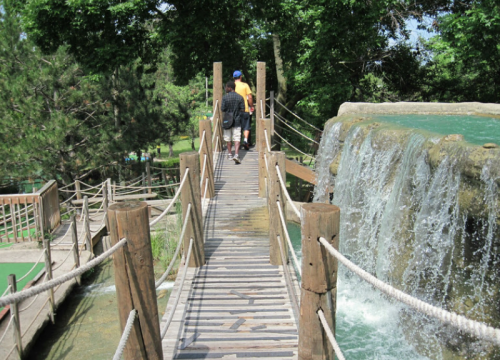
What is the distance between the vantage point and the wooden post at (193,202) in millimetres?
4922

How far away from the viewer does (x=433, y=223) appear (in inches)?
224

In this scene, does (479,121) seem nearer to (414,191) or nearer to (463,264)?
(414,191)

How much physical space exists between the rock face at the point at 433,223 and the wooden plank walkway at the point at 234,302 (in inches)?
73.9

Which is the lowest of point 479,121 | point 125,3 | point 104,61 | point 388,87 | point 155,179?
point 155,179

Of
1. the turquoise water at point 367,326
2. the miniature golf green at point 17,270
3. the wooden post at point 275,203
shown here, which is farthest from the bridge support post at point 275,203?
the miniature golf green at point 17,270

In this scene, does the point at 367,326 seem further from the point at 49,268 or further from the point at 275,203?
the point at 49,268

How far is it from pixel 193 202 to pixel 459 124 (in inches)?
235

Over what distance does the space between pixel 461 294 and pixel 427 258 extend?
585 millimetres

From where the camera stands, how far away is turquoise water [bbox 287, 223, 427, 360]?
5.75 m

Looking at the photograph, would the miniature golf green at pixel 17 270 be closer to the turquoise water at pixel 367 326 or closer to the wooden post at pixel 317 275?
the turquoise water at pixel 367 326

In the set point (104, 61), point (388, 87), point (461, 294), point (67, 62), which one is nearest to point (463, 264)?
point (461, 294)

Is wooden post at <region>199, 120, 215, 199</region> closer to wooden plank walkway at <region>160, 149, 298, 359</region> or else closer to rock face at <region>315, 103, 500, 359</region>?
wooden plank walkway at <region>160, 149, 298, 359</region>

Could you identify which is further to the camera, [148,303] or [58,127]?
[58,127]

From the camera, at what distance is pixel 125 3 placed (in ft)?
44.9
